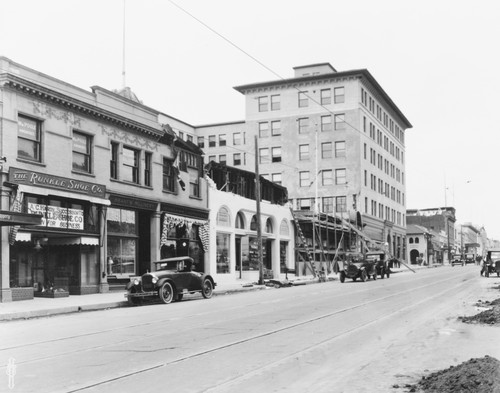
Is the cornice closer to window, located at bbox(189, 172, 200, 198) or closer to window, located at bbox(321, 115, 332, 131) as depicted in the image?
window, located at bbox(189, 172, 200, 198)

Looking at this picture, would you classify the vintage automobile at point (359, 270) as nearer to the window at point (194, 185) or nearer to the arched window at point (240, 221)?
the arched window at point (240, 221)

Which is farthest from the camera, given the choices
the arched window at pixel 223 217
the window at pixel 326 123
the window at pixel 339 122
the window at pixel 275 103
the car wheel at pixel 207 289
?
the window at pixel 275 103

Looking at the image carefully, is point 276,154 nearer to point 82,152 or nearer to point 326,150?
point 326,150

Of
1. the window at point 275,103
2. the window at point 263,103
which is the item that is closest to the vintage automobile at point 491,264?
the window at point 275,103

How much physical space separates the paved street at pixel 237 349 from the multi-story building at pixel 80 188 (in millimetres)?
6722

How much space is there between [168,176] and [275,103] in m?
41.5

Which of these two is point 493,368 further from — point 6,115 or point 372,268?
point 372,268

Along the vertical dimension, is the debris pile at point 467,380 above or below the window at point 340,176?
below

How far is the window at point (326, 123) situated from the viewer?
68500mm

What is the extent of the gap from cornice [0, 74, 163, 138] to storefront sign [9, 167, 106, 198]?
3045mm

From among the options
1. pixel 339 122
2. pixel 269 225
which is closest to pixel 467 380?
pixel 269 225

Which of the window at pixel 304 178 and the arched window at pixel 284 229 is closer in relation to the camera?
the arched window at pixel 284 229

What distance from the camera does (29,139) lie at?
22.5 metres

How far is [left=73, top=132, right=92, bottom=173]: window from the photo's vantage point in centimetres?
2490
